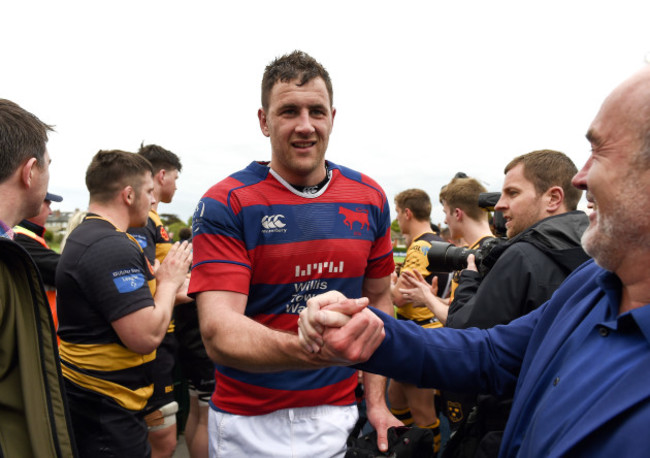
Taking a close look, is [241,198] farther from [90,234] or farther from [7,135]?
[90,234]

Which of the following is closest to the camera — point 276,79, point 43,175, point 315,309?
point 315,309

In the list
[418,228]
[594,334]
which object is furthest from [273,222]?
[418,228]

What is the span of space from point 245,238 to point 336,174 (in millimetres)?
644

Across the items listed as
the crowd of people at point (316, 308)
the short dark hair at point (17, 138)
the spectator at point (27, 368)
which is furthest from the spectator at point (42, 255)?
the spectator at point (27, 368)

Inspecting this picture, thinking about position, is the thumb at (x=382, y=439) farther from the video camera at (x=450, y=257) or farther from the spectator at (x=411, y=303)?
the spectator at (x=411, y=303)

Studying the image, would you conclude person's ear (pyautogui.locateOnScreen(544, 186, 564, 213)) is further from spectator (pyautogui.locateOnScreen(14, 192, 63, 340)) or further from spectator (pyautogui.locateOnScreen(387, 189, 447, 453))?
spectator (pyautogui.locateOnScreen(14, 192, 63, 340))

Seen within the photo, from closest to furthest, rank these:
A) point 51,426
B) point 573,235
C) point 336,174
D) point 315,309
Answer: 1. point 315,309
2. point 51,426
3. point 336,174
4. point 573,235

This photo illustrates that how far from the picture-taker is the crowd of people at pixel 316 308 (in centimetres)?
112

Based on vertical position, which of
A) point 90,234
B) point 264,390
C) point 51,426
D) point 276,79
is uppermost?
point 276,79

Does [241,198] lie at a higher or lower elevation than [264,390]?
higher

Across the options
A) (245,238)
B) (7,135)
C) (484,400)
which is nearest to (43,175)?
(7,135)

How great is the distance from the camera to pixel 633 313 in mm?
1045

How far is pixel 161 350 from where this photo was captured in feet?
11.5

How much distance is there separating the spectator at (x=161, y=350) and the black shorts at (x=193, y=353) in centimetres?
21
